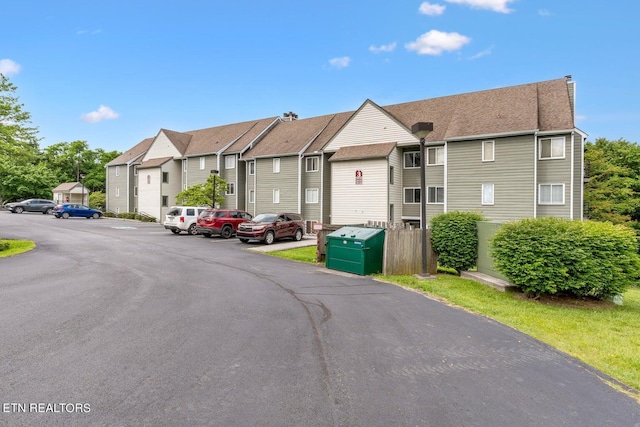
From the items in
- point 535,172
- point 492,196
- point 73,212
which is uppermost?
point 535,172

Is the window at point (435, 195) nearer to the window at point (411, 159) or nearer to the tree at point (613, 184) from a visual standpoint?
the window at point (411, 159)

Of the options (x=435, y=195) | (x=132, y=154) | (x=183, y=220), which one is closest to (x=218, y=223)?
(x=183, y=220)

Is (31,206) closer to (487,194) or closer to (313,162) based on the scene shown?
(313,162)

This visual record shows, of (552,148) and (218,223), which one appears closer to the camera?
(552,148)

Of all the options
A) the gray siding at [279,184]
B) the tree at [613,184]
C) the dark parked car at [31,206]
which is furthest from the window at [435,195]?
the dark parked car at [31,206]

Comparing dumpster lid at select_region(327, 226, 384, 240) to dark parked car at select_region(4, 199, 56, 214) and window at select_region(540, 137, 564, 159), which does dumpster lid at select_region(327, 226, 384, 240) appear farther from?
dark parked car at select_region(4, 199, 56, 214)

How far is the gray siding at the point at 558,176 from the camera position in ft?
68.4

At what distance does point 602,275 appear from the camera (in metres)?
8.14

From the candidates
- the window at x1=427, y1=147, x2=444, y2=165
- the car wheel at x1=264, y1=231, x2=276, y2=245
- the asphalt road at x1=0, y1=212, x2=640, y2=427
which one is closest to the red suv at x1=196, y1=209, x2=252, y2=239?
the car wheel at x1=264, y1=231, x2=276, y2=245

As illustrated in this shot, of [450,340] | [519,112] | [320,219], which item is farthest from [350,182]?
[450,340]

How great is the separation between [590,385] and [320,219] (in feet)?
84.0

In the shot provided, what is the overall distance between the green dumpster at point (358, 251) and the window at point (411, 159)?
1601 cm

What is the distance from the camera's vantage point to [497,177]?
897 inches

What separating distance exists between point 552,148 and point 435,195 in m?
7.38
